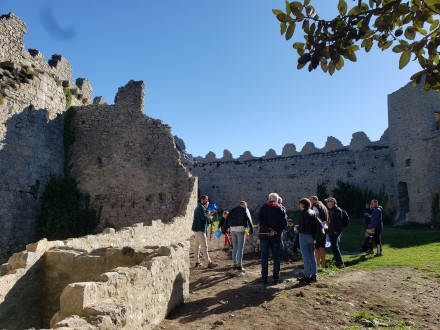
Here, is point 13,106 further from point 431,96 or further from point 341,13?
point 431,96

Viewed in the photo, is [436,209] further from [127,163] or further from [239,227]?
[127,163]

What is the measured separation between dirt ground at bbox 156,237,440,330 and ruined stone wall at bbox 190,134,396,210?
61.8ft

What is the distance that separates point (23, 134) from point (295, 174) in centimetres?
2211

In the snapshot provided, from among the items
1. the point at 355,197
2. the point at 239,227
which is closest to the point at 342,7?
the point at 239,227

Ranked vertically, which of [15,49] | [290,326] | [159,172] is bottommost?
[290,326]

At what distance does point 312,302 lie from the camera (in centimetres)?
642

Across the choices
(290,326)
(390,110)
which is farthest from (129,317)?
(390,110)

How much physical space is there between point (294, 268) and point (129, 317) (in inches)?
244

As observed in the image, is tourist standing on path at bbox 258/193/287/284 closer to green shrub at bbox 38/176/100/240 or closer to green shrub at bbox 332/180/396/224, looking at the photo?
green shrub at bbox 38/176/100/240

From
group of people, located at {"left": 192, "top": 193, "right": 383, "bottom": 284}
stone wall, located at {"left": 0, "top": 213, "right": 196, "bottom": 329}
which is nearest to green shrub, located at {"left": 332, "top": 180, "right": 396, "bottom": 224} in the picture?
group of people, located at {"left": 192, "top": 193, "right": 383, "bottom": 284}

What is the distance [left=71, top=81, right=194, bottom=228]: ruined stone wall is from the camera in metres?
15.5

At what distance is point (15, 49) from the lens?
13.7 meters

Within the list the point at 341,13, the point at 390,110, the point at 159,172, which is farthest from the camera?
the point at 390,110

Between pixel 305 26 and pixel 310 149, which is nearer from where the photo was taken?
pixel 305 26
